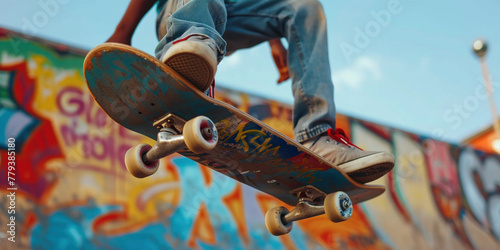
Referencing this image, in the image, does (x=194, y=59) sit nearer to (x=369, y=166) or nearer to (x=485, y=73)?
(x=369, y=166)

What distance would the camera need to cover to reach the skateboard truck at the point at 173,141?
195cm

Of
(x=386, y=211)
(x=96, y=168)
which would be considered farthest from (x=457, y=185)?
(x=96, y=168)

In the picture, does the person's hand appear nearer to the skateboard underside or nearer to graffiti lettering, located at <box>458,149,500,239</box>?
the skateboard underside

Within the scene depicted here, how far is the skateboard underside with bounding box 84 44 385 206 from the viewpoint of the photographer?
1957mm

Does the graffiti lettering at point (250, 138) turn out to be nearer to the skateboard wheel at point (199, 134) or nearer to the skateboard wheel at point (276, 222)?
the skateboard wheel at point (199, 134)

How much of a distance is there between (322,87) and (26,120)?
597 cm

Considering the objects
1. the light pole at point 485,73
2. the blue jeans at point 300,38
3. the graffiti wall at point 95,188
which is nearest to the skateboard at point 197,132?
the blue jeans at point 300,38

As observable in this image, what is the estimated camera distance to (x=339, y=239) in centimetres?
977

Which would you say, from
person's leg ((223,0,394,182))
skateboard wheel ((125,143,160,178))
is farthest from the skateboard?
person's leg ((223,0,394,182))

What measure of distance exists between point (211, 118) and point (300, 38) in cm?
82

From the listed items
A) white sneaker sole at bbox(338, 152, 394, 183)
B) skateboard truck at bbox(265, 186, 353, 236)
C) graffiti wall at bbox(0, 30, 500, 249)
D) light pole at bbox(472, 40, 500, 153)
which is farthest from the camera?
light pole at bbox(472, 40, 500, 153)

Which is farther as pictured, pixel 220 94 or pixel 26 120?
pixel 220 94

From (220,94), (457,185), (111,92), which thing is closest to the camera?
(111,92)

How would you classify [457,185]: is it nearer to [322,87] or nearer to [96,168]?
[96,168]
